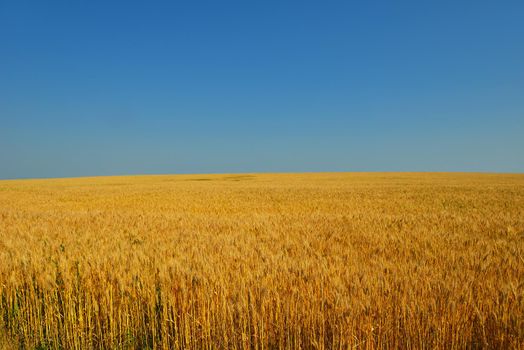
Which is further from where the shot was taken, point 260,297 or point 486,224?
point 486,224

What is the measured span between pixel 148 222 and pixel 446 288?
7.68 metres

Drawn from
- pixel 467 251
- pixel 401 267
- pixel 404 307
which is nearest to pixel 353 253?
pixel 401 267

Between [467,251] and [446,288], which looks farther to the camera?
[467,251]

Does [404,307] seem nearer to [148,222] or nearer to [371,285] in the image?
[371,285]

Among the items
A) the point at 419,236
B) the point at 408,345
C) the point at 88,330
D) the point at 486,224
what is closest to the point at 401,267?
the point at 408,345

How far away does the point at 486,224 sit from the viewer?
8.27m

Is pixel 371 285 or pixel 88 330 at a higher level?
pixel 371 285

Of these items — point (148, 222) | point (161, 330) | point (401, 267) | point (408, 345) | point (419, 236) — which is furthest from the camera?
point (148, 222)

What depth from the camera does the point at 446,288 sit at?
3.19 m

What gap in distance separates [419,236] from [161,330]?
5548 mm

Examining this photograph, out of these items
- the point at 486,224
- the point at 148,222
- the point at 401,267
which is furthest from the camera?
the point at 148,222

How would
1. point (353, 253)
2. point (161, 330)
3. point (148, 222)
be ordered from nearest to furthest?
point (161, 330) → point (353, 253) → point (148, 222)

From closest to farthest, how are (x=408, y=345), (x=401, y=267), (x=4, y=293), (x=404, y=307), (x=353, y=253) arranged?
(x=408, y=345) < (x=404, y=307) < (x=4, y=293) < (x=401, y=267) < (x=353, y=253)

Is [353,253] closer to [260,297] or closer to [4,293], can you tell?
[260,297]
